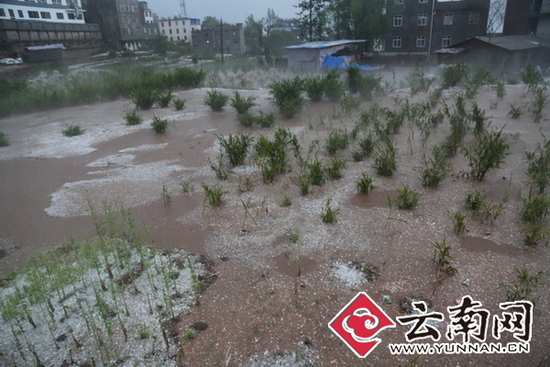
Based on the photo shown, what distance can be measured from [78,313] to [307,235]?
7.80 ft

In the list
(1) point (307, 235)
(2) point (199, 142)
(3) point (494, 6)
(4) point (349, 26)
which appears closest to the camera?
(1) point (307, 235)

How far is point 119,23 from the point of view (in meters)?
Answer: 34.7

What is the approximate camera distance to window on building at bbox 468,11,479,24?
23984 millimetres

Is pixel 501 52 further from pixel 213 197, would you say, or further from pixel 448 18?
pixel 213 197

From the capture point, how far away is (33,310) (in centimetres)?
317

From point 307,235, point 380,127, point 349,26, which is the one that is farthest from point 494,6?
point 307,235

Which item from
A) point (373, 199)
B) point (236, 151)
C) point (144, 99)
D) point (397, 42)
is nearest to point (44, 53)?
point (144, 99)

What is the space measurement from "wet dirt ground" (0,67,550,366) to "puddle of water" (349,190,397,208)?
0.03m

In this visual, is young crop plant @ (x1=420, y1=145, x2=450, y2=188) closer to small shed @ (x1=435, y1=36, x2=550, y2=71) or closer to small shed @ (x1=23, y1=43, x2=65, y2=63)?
small shed @ (x1=435, y1=36, x2=550, y2=71)

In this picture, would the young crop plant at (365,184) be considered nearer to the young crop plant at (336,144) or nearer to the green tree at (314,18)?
the young crop plant at (336,144)

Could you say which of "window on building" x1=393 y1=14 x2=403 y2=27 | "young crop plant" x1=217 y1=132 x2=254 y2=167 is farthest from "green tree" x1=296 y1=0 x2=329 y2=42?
"young crop plant" x1=217 y1=132 x2=254 y2=167

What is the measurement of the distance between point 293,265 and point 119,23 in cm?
3828

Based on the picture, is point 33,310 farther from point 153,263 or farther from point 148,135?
point 148,135

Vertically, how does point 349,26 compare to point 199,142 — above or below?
above
